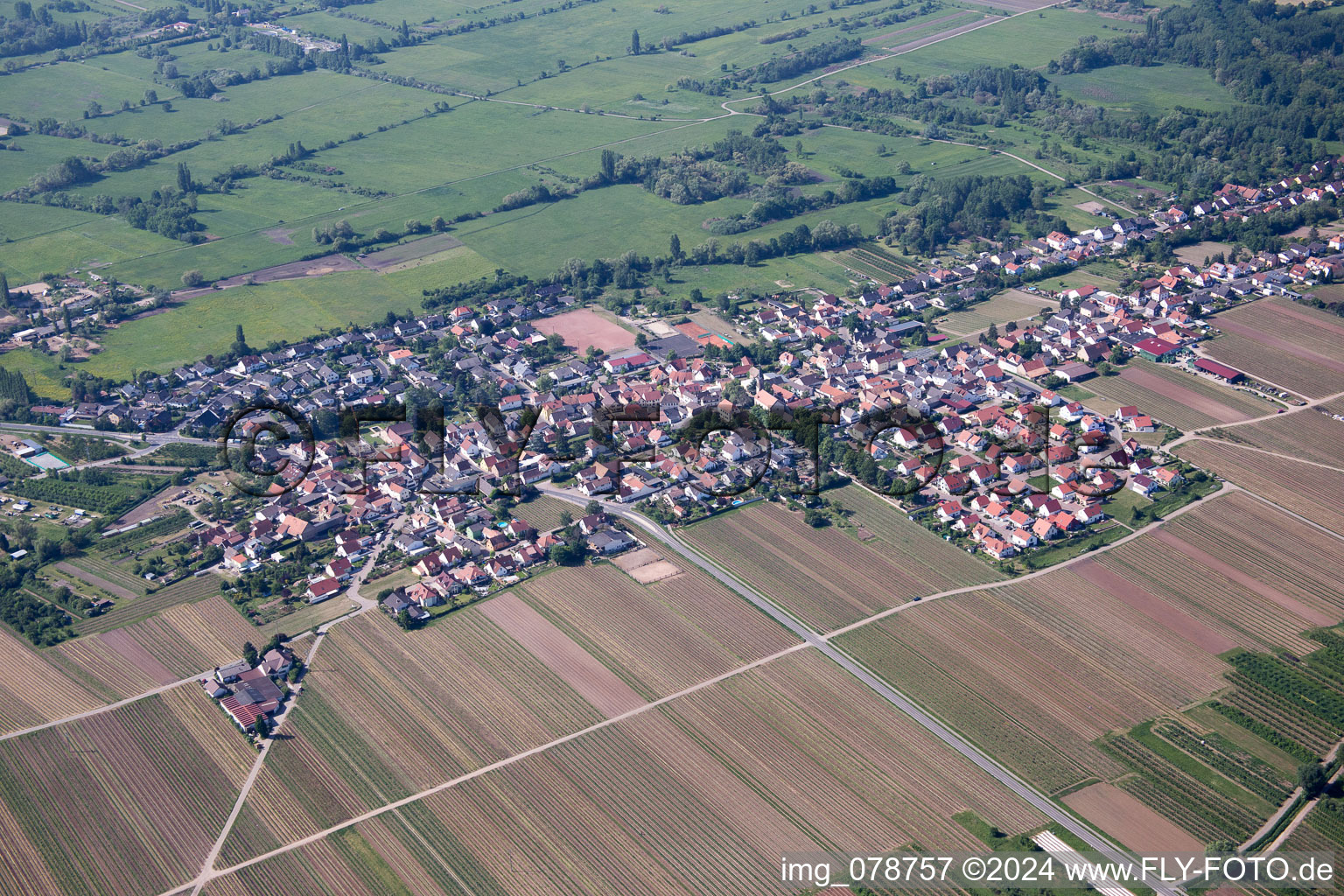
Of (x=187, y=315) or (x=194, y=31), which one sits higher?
(x=194, y=31)

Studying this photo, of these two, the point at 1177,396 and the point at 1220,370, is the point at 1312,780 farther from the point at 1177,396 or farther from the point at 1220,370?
the point at 1220,370

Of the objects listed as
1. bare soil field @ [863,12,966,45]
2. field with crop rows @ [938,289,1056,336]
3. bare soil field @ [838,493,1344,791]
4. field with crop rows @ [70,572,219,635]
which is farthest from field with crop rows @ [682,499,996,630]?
bare soil field @ [863,12,966,45]

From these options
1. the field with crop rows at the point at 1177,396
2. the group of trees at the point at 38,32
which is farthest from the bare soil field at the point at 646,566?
the group of trees at the point at 38,32

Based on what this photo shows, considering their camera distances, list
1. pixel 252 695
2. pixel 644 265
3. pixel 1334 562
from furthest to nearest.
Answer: pixel 644 265
pixel 1334 562
pixel 252 695

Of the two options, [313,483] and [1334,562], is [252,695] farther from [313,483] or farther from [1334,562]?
[1334,562]

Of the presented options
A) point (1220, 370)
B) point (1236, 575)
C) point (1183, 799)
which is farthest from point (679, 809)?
point (1220, 370)

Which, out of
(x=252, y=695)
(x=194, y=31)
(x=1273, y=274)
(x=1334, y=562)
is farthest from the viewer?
(x=194, y=31)

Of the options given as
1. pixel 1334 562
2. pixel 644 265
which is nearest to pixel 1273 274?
pixel 1334 562

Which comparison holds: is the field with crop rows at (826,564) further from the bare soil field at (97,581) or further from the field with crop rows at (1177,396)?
the bare soil field at (97,581)
